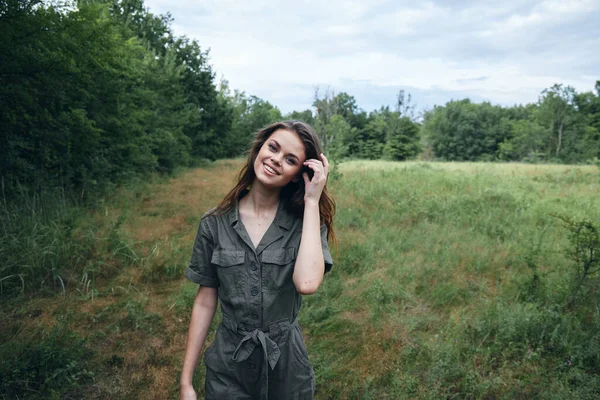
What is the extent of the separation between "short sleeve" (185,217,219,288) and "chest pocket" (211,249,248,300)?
0.07m

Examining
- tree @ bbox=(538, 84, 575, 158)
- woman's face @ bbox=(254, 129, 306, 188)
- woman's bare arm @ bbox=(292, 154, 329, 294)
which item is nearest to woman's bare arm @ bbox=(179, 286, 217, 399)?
woman's bare arm @ bbox=(292, 154, 329, 294)

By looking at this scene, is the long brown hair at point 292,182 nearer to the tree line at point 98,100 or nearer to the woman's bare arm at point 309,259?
the woman's bare arm at point 309,259

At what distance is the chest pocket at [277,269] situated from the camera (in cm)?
145

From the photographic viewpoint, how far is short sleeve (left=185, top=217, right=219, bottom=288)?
5.04 feet

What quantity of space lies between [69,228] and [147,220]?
1.99 metres

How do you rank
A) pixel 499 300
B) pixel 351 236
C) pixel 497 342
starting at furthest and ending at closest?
pixel 351 236
pixel 499 300
pixel 497 342

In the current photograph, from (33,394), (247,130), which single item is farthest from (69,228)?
(247,130)

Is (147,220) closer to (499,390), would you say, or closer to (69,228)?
(69,228)

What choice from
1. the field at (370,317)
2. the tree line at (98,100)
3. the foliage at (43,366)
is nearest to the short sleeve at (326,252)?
the field at (370,317)

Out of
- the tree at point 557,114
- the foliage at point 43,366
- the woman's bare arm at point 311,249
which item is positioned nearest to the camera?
the woman's bare arm at point 311,249

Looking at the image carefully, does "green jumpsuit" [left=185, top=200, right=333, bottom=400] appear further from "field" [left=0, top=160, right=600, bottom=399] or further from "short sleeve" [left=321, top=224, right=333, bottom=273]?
"field" [left=0, top=160, right=600, bottom=399]

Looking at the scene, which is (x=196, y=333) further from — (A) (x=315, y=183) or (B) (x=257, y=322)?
(A) (x=315, y=183)

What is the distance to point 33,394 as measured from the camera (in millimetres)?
2674

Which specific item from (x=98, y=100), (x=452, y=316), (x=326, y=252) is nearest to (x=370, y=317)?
(x=452, y=316)
